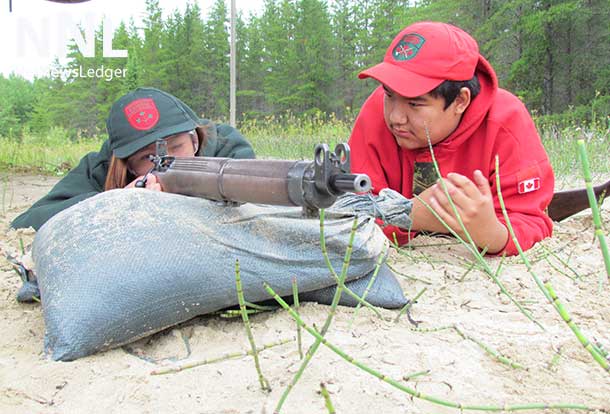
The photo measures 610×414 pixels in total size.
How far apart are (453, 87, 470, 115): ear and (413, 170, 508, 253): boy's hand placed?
437mm

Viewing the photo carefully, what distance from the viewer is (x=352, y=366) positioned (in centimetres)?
129

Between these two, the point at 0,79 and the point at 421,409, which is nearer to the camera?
the point at 421,409

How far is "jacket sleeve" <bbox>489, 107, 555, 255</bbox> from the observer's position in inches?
94.6

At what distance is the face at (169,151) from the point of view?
2473mm

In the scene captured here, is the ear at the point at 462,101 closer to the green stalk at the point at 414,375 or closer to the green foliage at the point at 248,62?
the green stalk at the point at 414,375

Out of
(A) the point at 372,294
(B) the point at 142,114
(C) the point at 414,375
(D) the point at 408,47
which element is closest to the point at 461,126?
(D) the point at 408,47

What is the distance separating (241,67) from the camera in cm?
4244

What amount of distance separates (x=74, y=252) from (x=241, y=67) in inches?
1671

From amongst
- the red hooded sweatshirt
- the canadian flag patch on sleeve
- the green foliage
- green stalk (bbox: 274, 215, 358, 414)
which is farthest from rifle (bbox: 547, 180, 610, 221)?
the green foliage

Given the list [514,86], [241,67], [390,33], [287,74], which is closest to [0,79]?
[241,67]

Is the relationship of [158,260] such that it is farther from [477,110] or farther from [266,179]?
[477,110]

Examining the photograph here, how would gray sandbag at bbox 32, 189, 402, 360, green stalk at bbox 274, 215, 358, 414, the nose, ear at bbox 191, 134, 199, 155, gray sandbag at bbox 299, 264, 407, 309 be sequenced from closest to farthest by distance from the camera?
green stalk at bbox 274, 215, 358, 414 < gray sandbag at bbox 32, 189, 402, 360 < gray sandbag at bbox 299, 264, 407, 309 < the nose < ear at bbox 191, 134, 199, 155

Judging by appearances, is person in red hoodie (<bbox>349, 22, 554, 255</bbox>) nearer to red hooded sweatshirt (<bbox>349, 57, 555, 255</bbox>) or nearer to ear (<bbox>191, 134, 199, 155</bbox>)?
red hooded sweatshirt (<bbox>349, 57, 555, 255</bbox>)

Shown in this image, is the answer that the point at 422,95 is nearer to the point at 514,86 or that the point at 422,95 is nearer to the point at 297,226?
the point at 297,226
